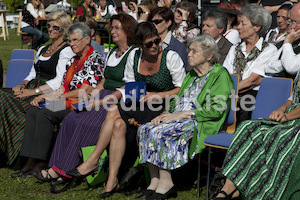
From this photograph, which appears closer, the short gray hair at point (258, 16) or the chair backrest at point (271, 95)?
the chair backrest at point (271, 95)

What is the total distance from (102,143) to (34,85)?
1.71m

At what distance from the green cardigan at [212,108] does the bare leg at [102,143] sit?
Result: 2.68 ft

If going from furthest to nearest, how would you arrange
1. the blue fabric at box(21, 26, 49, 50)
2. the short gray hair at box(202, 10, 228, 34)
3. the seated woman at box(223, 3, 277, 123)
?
the blue fabric at box(21, 26, 49, 50)
the short gray hair at box(202, 10, 228, 34)
the seated woman at box(223, 3, 277, 123)

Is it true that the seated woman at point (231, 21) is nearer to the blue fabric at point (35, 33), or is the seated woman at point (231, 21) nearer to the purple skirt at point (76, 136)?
the purple skirt at point (76, 136)

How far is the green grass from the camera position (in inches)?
181

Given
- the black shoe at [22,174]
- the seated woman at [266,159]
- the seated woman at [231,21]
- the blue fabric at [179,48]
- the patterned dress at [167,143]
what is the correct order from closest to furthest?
the seated woman at [266,159], the patterned dress at [167,143], the black shoe at [22,174], the blue fabric at [179,48], the seated woman at [231,21]

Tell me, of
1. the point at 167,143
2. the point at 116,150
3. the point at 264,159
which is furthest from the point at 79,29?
the point at 264,159

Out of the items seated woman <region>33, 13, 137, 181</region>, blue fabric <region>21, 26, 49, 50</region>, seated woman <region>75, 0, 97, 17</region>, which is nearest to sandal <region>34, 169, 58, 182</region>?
seated woman <region>33, 13, 137, 181</region>

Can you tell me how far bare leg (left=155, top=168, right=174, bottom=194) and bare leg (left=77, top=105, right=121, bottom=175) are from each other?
639 millimetres

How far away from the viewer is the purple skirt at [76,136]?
5.06 metres

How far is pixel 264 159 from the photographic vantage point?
380 centimetres

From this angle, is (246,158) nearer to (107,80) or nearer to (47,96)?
(107,80)

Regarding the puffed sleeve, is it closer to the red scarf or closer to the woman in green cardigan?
the red scarf

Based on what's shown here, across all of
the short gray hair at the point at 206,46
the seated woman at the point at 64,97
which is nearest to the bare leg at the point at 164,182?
the short gray hair at the point at 206,46
